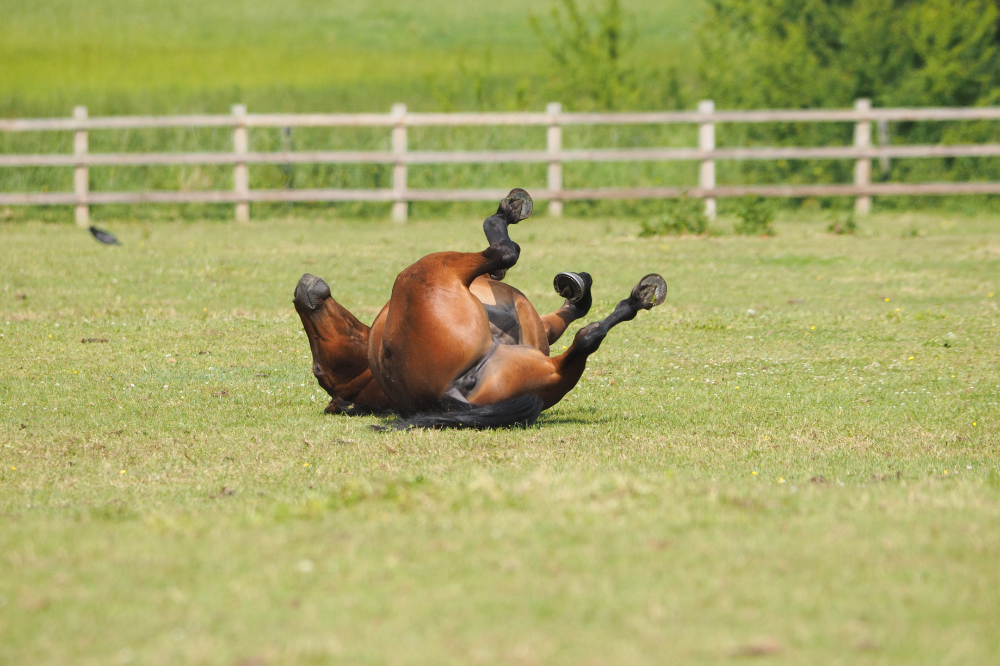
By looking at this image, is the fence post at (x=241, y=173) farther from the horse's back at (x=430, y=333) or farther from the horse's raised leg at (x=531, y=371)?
the horse's raised leg at (x=531, y=371)

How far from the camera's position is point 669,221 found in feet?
59.4

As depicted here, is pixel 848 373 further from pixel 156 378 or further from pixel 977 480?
pixel 156 378

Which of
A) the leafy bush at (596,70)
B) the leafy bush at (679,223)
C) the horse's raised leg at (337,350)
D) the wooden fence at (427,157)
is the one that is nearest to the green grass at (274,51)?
the leafy bush at (596,70)

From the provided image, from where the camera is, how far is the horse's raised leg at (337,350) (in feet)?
23.7

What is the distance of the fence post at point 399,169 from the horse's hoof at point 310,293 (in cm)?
1311

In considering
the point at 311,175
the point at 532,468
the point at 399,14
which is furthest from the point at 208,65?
the point at 532,468

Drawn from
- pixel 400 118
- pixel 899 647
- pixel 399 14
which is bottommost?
pixel 899 647

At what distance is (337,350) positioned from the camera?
7.34 meters

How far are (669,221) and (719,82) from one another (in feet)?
27.0

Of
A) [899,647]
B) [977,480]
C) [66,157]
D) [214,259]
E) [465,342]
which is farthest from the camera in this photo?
[66,157]

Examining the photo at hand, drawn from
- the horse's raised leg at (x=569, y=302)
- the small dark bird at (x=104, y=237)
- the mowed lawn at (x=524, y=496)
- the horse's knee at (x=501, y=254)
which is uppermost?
the small dark bird at (x=104, y=237)

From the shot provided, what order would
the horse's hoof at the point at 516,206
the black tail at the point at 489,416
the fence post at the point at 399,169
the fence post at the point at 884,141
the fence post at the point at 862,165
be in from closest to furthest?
the black tail at the point at 489,416
the horse's hoof at the point at 516,206
the fence post at the point at 399,169
the fence post at the point at 862,165
the fence post at the point at 884,141

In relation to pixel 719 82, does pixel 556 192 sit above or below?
below

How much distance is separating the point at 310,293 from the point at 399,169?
524 inches
